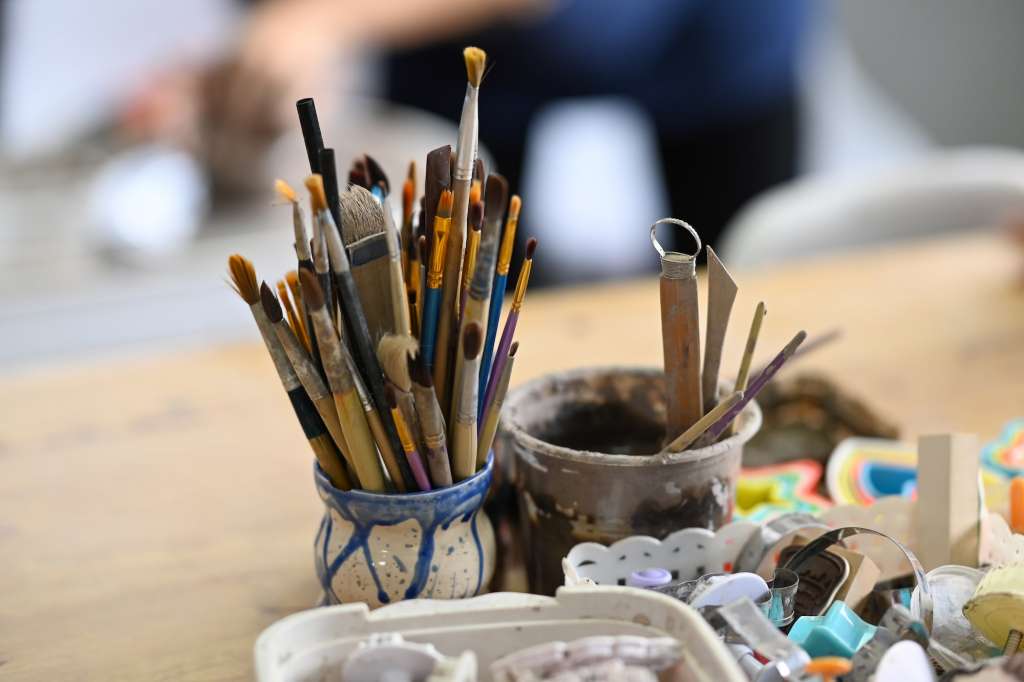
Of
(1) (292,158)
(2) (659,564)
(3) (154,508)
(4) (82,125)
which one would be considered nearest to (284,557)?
(3) (154,508)

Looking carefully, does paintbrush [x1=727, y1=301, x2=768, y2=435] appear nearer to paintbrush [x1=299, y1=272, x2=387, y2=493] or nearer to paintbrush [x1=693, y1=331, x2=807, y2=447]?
paintbrush [x1=693, y1=331, x2=807, y2=447]

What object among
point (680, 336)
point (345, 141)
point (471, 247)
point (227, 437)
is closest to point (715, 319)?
point (680, 336)

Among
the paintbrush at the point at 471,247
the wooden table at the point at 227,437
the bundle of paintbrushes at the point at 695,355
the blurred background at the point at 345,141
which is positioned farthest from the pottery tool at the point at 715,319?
the blurred background at the point at 345,141

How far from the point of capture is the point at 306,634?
1.28 ft

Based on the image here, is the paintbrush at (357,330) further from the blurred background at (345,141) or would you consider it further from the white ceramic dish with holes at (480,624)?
the blurred background at (345,141)

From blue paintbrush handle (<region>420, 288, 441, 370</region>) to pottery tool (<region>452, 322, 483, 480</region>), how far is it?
0.02 meters

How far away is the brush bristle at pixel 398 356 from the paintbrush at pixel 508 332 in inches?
1.8

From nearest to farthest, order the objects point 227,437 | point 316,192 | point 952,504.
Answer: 1. point 316,192
2. point 952,504
3. point 227,437

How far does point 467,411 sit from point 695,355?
112mm

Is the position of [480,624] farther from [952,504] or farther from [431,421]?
[952,504]

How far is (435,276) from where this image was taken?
422mm

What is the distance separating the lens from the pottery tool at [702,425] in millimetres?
442

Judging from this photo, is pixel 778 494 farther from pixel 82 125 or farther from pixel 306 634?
pixel 82 125

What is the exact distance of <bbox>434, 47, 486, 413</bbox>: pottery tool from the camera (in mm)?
412
